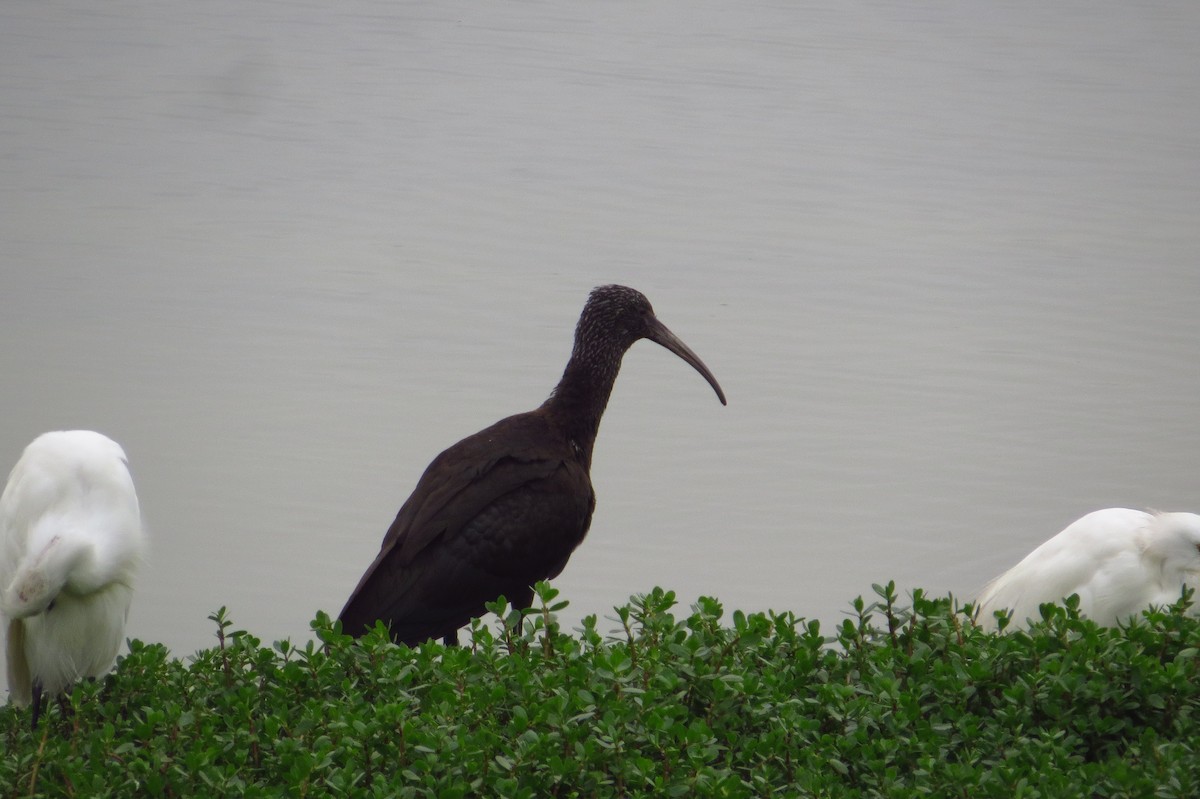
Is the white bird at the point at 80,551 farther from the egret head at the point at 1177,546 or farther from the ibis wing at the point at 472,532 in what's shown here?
the egret head at the point at 1177,546

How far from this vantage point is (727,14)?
46.5 feet

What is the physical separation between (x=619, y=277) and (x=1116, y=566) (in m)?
4.23

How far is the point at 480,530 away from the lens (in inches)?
174

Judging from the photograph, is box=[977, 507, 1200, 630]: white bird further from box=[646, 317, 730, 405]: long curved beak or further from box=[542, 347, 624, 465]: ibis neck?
box=[646, 317, 730, 405]: long curved beak

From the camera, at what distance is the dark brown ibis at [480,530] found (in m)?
4.34

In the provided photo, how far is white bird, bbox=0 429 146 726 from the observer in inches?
152

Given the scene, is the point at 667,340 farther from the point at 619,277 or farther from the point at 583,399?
the point at 619,277

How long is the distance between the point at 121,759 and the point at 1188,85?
1123cm

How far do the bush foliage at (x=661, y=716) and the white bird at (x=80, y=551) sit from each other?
2.15 feet

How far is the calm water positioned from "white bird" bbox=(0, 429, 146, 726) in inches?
39.4

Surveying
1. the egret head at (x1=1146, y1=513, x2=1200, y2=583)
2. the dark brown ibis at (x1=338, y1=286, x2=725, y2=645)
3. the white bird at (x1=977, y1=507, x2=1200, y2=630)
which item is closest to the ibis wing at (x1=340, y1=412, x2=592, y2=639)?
the dark brown ibis at (x1=338, y1=286, x2=725, y2=645)

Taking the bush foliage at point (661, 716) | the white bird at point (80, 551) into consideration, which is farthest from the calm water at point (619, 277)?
the bush foliage at point (661, 716)

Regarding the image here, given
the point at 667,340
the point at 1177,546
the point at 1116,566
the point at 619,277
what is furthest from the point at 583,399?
the point at 619,277

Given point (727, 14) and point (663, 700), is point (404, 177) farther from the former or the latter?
point (663, 700)
